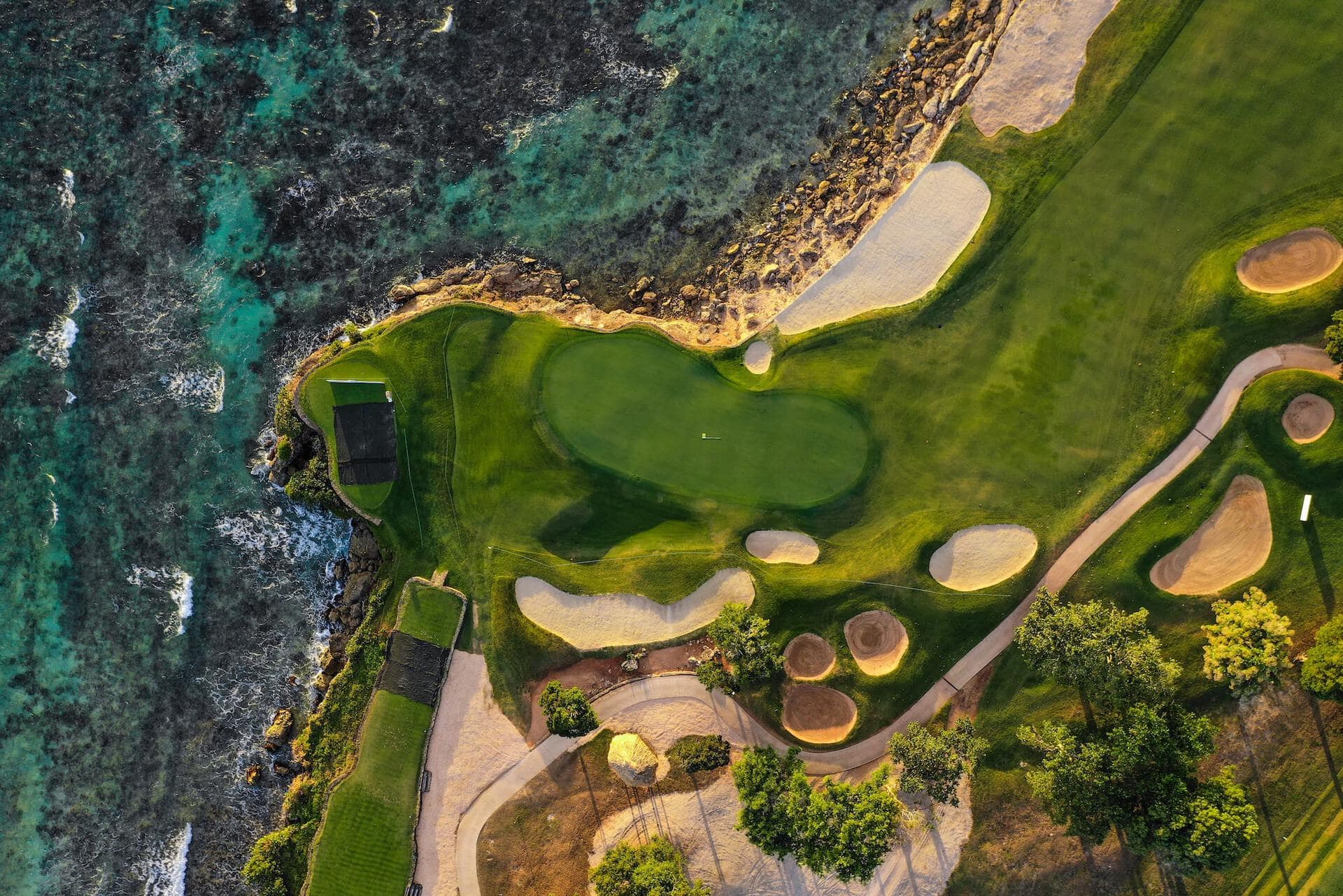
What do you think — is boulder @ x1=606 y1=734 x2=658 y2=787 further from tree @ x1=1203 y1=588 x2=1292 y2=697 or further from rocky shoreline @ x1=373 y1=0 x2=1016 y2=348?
tree @ x1=1203 y1=588 x2=1292 y2=697

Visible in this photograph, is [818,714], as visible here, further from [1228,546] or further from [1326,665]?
[1326,665]

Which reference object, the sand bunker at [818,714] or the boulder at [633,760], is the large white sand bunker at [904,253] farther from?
the boulder at [633,760]

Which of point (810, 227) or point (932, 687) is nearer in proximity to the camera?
point (932, 687)

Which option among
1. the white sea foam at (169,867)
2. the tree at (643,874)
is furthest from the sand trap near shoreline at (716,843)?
the white sea foam at (169,867)

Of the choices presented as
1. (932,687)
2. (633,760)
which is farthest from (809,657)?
(633,760)

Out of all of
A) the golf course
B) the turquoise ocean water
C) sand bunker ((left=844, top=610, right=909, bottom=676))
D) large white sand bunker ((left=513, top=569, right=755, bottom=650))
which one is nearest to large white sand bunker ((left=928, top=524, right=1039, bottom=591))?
the golf course
